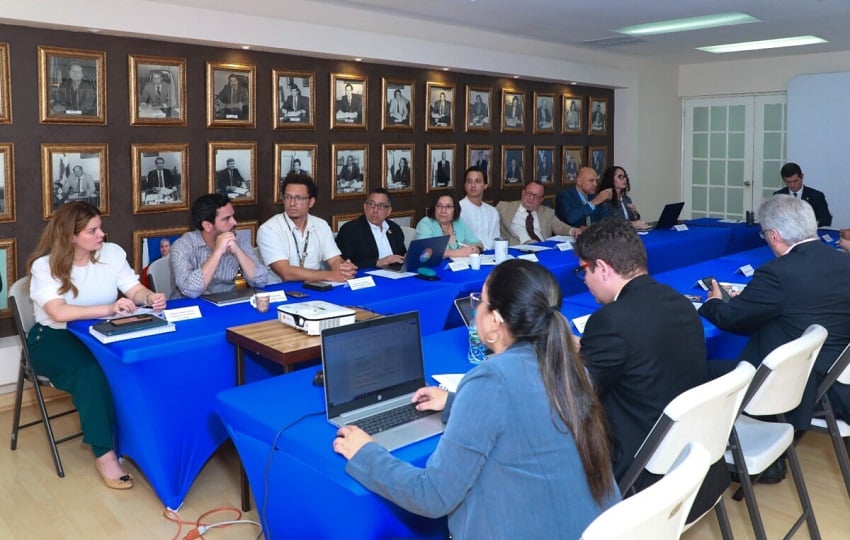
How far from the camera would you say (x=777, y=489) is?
333cm

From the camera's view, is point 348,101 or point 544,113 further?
point 544,113

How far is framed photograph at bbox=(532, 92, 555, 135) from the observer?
7879 mm

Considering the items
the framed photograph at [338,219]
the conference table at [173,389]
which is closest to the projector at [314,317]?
the conference table at [173,389]

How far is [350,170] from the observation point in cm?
619

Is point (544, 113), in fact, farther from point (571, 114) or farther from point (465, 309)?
point (465, 309)

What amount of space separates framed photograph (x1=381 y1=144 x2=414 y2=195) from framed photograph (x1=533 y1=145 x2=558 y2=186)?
1.83 m

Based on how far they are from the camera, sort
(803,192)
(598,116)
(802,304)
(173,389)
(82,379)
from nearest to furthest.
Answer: (802,304) → (173,389) → (82,379) → (803,192) → (598,116)

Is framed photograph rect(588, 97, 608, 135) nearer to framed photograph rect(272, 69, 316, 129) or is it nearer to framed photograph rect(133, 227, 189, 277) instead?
framed photograph rect(272, 69, 316, 129)

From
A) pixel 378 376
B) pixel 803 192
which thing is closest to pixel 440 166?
pixel 803 192

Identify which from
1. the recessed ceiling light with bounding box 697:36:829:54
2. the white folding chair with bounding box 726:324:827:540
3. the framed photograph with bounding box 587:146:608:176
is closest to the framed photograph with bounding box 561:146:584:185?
the framed photograph with bounding box 587:146:608:176

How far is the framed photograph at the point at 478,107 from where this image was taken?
7129 mm

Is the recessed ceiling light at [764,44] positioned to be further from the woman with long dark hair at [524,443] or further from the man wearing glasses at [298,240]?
the woman with long dark hair at [524,443]

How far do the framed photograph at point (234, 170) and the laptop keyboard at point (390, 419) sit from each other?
11.8ft

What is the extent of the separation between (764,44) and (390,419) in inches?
292
